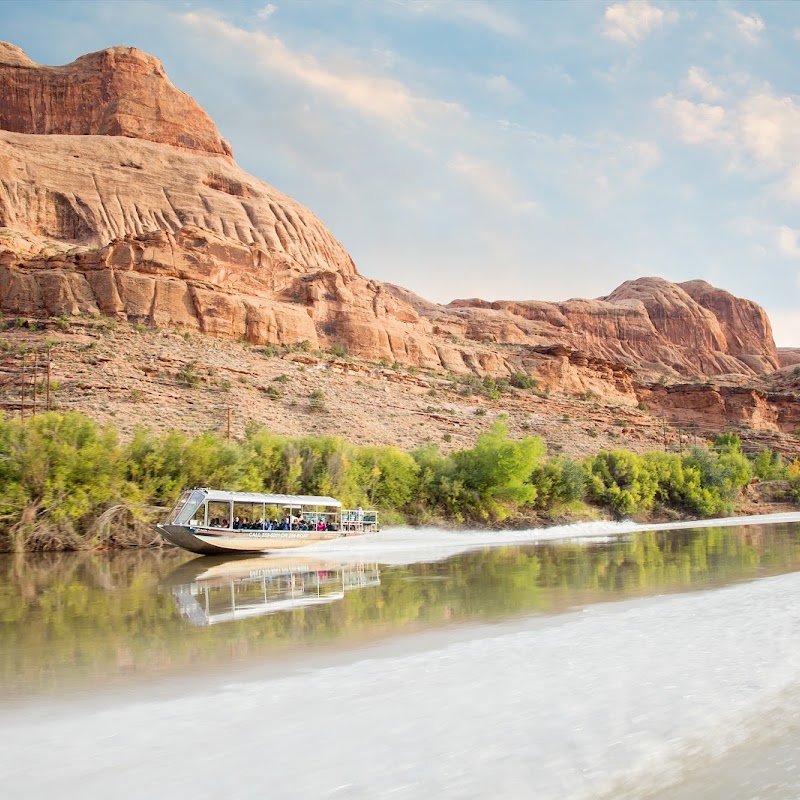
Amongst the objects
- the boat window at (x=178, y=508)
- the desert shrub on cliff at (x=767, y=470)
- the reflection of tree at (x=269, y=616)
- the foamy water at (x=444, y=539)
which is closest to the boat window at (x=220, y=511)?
the boat window at (x=178, y=508)

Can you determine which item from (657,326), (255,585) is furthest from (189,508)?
(657,326)

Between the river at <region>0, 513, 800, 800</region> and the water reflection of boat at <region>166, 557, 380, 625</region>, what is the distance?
0.13 metres

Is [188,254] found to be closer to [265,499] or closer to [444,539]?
[444,539]

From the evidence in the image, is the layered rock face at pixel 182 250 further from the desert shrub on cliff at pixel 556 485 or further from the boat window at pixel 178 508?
the boat window at pixel 178 508

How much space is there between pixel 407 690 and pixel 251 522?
57.4 feet

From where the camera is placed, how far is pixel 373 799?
14.6 feet

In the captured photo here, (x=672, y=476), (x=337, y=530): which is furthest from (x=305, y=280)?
(x=337, y=530)

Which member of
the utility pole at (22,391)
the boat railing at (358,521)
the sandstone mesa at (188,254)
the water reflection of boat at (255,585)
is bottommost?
the water reflection of boat at (255,585)

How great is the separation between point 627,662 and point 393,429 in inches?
1536

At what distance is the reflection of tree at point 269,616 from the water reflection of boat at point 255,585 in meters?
0.42

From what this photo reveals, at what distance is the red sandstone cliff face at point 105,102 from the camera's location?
9431cm

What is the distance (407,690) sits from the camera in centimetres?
677

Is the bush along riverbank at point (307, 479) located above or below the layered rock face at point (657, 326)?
below

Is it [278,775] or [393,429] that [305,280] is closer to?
[393,429]
